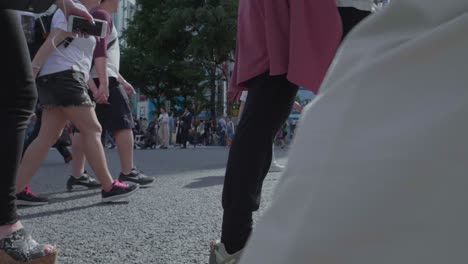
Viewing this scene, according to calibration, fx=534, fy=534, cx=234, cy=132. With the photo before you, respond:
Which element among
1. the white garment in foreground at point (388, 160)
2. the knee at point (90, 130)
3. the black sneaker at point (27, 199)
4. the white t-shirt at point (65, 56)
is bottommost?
the black sneaker at point (27, 199)

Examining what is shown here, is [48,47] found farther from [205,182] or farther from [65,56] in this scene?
[205,182]

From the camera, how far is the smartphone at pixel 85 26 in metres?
3.04

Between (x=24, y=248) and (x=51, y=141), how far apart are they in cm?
200

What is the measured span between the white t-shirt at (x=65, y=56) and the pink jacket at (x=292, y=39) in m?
1.98

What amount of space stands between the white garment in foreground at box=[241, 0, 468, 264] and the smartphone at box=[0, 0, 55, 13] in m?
1.61

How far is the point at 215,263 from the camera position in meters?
1.85

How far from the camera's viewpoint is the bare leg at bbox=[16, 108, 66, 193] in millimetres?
3475

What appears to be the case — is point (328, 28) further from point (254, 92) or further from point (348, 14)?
point (254, 92)

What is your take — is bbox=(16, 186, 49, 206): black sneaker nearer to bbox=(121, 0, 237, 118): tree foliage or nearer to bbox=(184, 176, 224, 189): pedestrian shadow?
bbox=(184, 176, 224, 189): pedestrian shadow

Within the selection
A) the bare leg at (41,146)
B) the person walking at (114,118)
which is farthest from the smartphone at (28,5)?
the person walking at (114,118)

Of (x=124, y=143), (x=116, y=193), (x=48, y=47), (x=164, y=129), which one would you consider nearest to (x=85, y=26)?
(x=48, y=47)

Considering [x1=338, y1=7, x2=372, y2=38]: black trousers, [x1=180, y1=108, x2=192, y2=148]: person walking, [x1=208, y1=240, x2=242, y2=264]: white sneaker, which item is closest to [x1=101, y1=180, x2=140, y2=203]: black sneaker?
[x1=208, y1=240, x2=242, y2=264]: white sneaker

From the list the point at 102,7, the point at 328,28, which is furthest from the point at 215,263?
the point at 102,7

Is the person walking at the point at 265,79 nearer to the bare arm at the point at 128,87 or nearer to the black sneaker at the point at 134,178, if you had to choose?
the black sneaker at the point at 134,178
